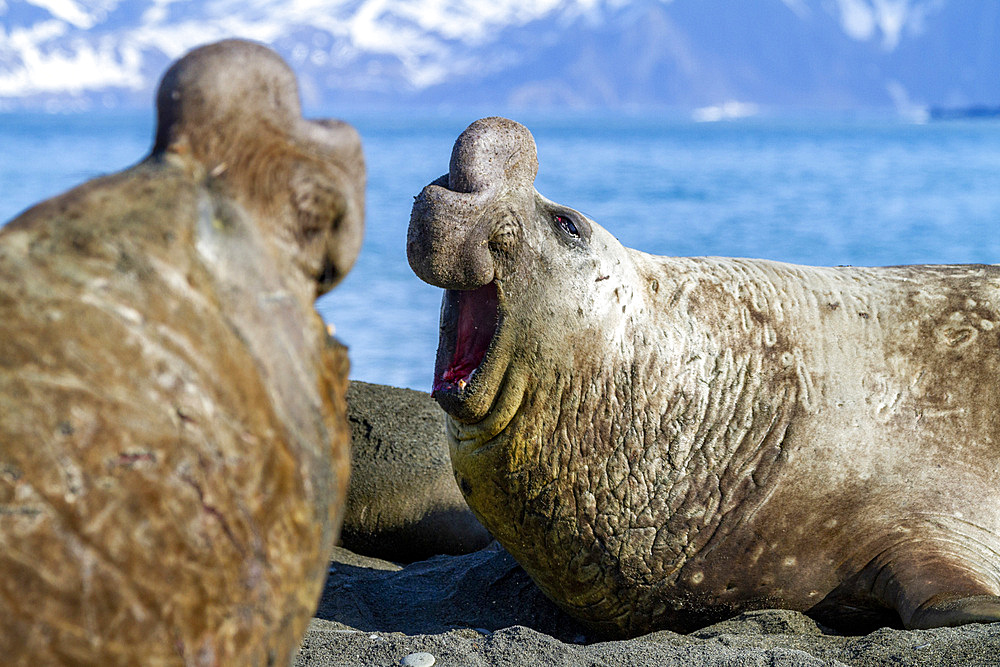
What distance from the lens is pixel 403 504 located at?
17.9 feet

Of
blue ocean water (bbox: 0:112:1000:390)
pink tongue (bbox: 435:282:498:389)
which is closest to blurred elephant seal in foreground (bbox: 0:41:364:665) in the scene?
pink tongue (bbox: 435:282:498:389)

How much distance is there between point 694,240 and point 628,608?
838 inches

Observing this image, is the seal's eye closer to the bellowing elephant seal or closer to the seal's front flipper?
the bellowing elephant seal

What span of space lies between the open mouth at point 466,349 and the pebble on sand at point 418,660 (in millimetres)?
741

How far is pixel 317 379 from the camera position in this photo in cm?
160

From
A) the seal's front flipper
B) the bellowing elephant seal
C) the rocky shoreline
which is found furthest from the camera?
the bellowing elephant seal

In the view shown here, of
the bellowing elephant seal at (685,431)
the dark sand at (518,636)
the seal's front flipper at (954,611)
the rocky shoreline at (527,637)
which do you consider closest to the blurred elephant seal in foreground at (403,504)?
the dark sand at (518,636)

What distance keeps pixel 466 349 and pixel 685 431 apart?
0.76m

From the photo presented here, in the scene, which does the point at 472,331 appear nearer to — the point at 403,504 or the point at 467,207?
the point at 467,207

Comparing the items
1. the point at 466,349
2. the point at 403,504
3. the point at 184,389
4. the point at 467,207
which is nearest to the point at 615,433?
the point at 466,349

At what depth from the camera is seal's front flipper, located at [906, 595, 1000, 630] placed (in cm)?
321

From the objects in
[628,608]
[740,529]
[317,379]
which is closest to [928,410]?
[740,529]

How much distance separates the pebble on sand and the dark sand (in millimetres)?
26

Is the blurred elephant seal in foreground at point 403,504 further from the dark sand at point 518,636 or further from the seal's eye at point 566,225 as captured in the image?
the seal's eye at point 566,225
